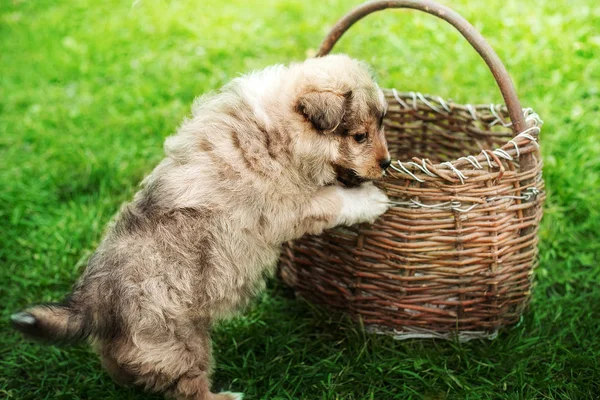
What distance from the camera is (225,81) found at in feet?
20.9

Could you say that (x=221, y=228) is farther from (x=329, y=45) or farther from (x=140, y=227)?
(x=329, y=45)

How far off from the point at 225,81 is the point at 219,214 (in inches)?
143

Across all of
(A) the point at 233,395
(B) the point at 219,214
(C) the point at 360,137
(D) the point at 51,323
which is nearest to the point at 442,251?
(C) the point at 360,137

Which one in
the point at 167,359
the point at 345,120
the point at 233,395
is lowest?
the point at 233,395

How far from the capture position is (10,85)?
7000mm

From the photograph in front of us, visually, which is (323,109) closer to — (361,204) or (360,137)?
(360,137)

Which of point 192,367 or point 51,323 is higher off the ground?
point 51,323

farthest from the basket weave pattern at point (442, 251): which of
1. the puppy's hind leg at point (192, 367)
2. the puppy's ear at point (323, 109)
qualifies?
the puppy's hind leg at point (192, 367)

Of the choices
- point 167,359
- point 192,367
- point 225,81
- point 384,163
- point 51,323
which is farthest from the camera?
point 225,81

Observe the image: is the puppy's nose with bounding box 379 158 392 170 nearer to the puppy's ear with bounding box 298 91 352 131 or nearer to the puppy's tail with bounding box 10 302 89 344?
the puppy's ear with bounding box 298 91 352 131

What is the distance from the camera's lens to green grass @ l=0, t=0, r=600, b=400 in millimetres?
3518

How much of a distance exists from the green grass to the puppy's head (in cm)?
114

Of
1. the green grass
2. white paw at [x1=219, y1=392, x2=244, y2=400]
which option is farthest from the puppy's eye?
white paw at [x1=219, y1=392, x2=244, y2=400]

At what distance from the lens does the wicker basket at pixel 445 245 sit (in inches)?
129
